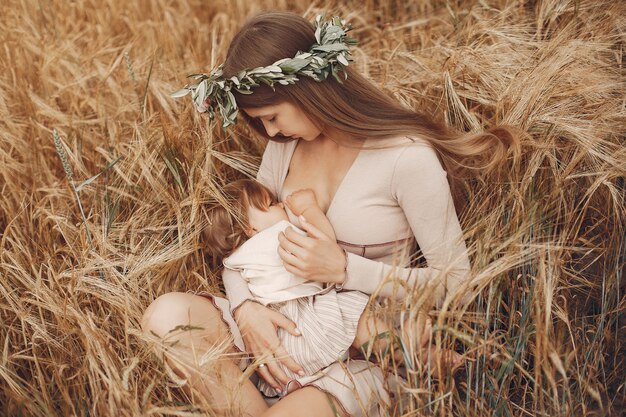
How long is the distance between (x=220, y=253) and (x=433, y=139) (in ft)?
2.78

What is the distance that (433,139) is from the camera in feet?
6.22

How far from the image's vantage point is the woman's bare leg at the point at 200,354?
67.7 inches

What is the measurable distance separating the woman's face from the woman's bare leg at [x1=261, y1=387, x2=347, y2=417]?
0.77m

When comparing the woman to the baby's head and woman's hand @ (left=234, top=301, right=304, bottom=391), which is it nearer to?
woman's hand @ (left=234, top=301, right=304, bottom=391)

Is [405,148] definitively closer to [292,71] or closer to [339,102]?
[339,102]

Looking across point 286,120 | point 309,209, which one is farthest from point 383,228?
point 286,120

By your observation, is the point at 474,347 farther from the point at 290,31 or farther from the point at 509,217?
the point at 290,31

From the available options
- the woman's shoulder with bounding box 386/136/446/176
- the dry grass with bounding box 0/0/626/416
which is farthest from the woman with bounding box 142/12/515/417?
the dry grass with bounding box 0/0/626/416

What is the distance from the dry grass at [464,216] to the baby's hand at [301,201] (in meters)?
0.37

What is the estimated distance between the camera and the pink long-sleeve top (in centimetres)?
182

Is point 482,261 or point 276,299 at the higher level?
point 482,261

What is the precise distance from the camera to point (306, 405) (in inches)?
66.6

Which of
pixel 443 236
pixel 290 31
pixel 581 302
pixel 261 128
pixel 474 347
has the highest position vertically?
pixel 290 31

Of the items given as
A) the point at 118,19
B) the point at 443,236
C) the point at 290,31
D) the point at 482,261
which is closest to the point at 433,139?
the point at 443,236
